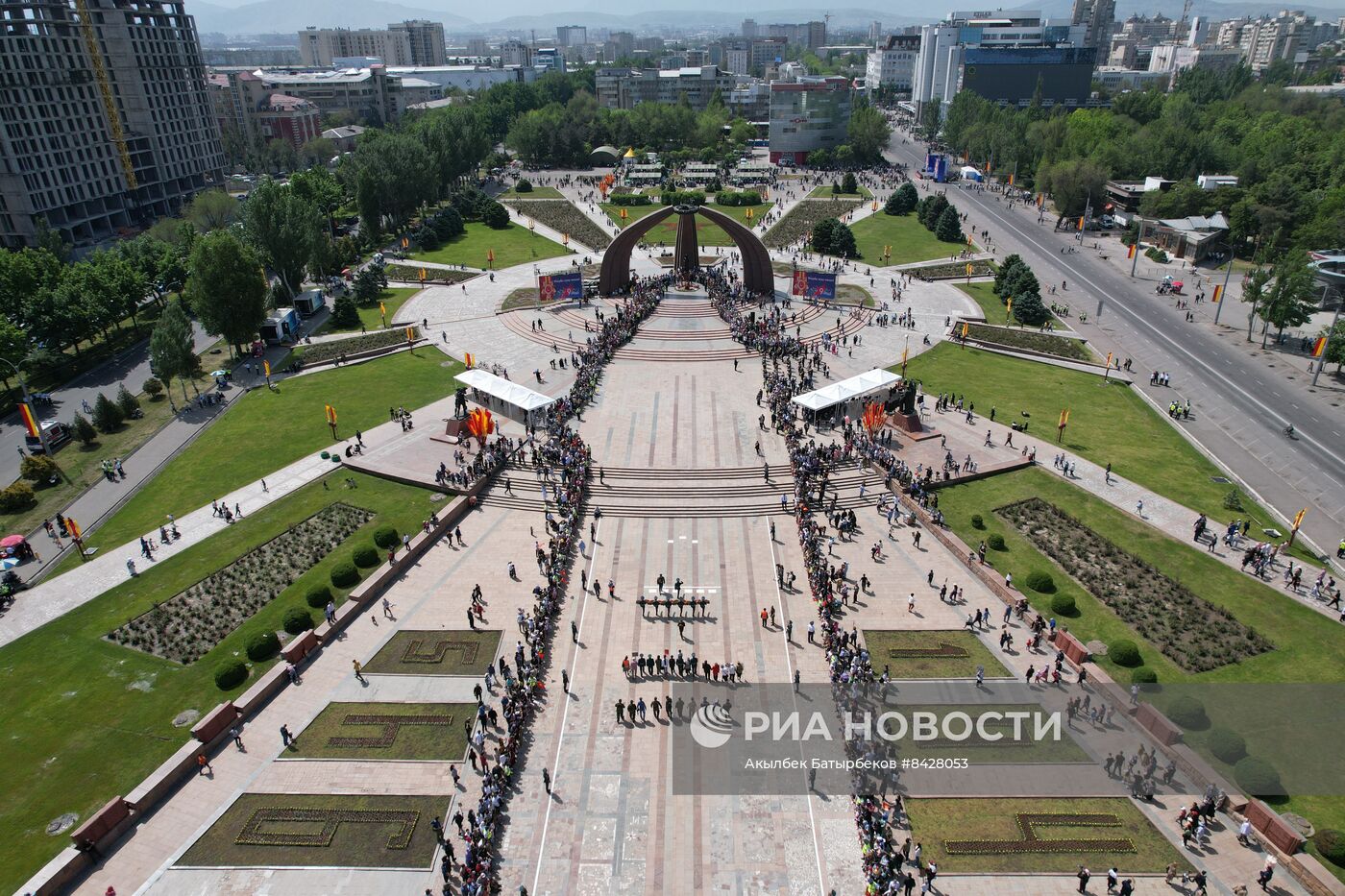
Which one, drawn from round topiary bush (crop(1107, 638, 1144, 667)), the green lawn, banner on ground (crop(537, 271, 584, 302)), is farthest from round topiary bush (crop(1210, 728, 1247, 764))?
the green lawn

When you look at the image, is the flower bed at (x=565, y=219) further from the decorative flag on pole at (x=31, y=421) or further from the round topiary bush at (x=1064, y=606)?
the round topiary bush at (x=1064, y=606)

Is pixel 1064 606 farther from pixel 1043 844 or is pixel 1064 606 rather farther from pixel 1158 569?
pixel 1043 844

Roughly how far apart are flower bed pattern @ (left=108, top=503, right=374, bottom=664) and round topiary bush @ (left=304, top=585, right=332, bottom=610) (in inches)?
111

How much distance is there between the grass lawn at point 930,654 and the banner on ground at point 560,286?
4999 centimetres

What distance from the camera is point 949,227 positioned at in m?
99.2

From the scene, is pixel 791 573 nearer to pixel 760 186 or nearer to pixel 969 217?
pixel 969 217

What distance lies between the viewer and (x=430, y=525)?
4119 cm

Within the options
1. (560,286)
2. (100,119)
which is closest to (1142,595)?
(560,286)

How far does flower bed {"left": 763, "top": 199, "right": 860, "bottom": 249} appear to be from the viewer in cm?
10412

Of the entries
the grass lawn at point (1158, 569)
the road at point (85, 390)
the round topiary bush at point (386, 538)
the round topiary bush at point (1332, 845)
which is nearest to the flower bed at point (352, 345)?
the road at point (85, 390)

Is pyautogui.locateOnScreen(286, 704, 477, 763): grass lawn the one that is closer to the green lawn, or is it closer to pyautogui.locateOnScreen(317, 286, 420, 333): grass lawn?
pyautogui.locateOnScreen(317, 286, 420, 333): grass lawn

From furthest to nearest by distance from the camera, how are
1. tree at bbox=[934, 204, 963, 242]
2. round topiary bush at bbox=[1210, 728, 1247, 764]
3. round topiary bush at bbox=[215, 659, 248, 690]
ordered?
tree at bbox=[934, 204, 963, 242] < round topiary bush at bbox=[215, 659, 248, 690] < round topiary bush at bbox=[1210, 728, 1247, 764]

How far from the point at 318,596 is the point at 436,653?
6.86m

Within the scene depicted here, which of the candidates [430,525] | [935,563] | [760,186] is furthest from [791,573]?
[760,186]
